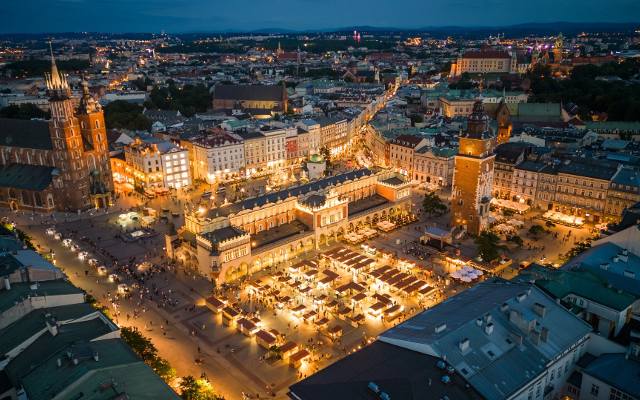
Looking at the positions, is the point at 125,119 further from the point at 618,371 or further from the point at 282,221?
the point at 618,371

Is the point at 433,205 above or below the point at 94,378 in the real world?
below

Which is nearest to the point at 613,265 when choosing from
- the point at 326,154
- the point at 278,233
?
the point at 278,233

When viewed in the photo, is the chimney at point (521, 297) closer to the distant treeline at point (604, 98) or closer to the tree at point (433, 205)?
the tree at point (433, 205)

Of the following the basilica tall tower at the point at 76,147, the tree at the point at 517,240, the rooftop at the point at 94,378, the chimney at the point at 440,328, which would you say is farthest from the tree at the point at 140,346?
the basilica tall tower at the point at 76,147

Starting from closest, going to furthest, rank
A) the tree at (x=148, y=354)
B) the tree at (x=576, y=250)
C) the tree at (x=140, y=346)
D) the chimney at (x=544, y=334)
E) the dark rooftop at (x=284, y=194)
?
the chimney at (x=544, y=334), the tree at (x=148, y=354), the tree at (x=140, y=346), the tree at (x=576, y=250), the dark rooftop at (x=284, y=194)

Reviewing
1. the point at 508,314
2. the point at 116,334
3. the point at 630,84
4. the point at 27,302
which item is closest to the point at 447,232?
the point at 508,314

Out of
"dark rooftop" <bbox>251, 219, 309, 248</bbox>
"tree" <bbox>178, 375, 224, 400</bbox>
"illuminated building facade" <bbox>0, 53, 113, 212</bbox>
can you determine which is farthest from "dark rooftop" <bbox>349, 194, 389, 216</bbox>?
"illuminated building facade" <bbox>0, 53, 113, 212</bbox>

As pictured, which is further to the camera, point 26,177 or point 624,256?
point 26,177
